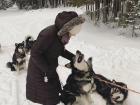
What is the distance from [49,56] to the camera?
418 centimetres

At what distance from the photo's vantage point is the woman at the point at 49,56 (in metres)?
4.03

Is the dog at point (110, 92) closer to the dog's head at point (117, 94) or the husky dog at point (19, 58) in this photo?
the dog's head at point (117, 94)

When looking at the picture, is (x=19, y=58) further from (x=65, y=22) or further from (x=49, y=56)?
(x=65, y=22)

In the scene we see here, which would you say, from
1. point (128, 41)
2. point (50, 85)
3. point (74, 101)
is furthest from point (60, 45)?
point (128, 41)

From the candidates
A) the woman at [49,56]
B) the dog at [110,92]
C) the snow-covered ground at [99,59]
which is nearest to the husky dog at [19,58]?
the snow-covered ground at [99,59]

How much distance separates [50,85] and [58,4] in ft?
53.6

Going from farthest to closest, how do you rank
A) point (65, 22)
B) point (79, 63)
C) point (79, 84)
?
point (79, 84) < point (79, 63) < point (65, 22)

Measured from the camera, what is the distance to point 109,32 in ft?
36.7

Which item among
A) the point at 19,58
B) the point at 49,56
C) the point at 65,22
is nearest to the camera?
the point at 65,22

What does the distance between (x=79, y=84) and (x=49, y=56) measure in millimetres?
949

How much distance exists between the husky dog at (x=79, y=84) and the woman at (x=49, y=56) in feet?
1.07

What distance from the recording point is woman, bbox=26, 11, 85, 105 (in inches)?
159

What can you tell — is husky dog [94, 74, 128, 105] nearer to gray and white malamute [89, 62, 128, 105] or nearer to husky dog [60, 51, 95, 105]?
gray and white malamute [89, 62, 128, 105]

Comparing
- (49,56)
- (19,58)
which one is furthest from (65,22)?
(19,58)
